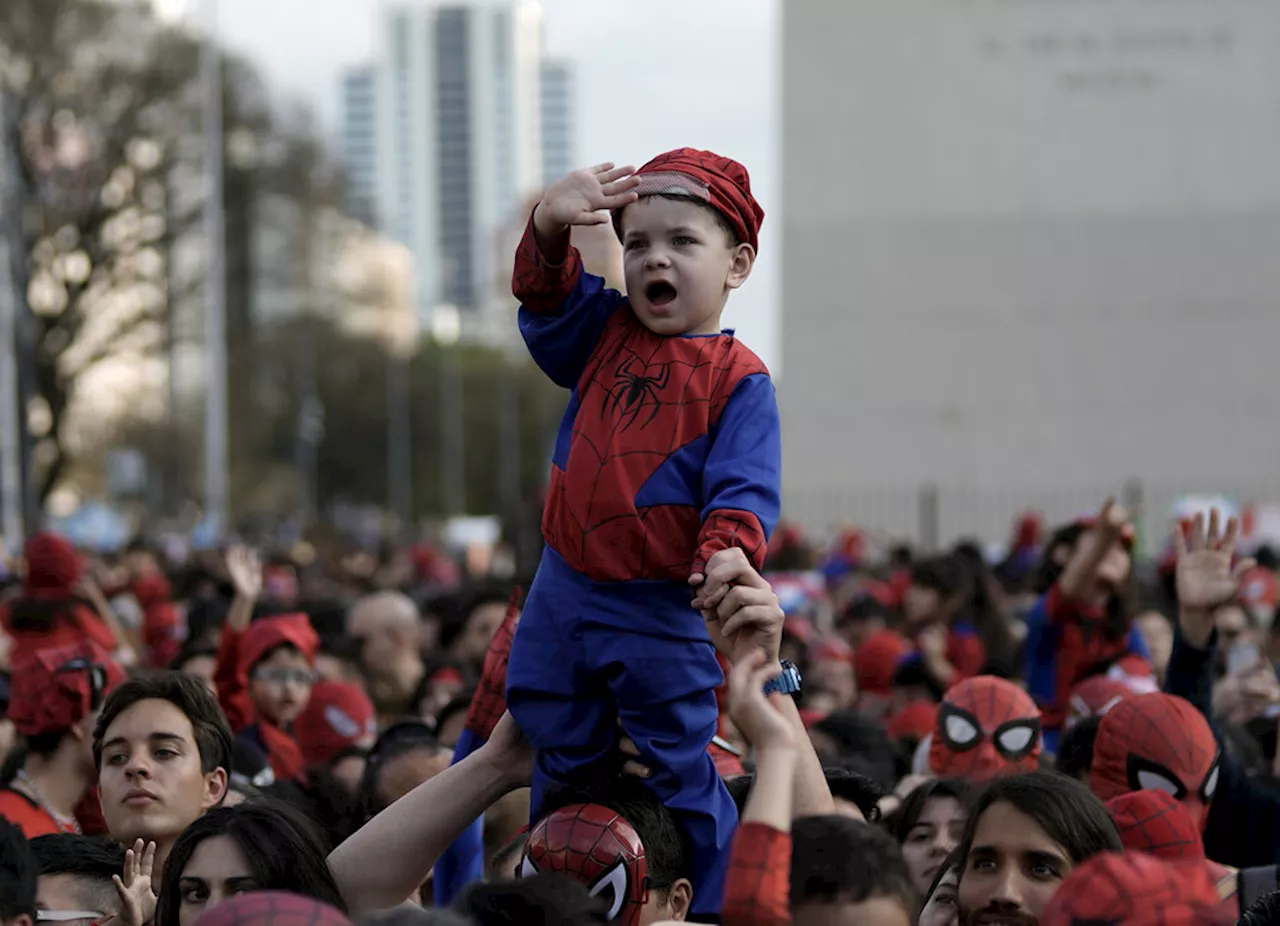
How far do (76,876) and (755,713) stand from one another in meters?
1.87

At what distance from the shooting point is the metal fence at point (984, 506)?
1009 inches

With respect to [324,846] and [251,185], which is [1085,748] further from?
[251,185]

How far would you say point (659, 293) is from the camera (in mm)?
3977

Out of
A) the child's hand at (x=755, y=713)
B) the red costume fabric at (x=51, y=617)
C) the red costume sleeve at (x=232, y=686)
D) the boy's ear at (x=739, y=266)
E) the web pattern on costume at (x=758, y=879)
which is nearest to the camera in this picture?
the web pattern on costume at (x=758, y=879)

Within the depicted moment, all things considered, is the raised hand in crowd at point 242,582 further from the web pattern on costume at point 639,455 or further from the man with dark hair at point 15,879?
the man with dark hair at point 15,879

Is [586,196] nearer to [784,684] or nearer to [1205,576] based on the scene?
[784,684]

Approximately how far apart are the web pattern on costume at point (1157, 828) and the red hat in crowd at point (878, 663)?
5235 mm

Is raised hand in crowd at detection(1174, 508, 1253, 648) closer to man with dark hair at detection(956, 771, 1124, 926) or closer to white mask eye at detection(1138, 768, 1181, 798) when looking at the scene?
white mask eye at detection(1138, 768, 1181, 798)

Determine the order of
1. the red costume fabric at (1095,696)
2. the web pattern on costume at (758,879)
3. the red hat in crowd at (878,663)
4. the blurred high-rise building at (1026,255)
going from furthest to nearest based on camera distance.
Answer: the blurred high-rise building at (1026,255)
the red hat in crowd at (878,663)
the red costume fabric at (1095,696)
the web pattern on costume at (758,879)

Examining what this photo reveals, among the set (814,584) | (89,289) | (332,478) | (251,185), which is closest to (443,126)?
(332,478)

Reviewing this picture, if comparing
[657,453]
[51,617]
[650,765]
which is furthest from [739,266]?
[51,617]

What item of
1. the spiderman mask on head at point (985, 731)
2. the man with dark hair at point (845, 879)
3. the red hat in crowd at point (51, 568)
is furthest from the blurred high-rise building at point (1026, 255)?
the man with dark hair at point (845, 879)

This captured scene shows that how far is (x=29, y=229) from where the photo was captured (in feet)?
119

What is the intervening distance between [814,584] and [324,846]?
42.2ft
